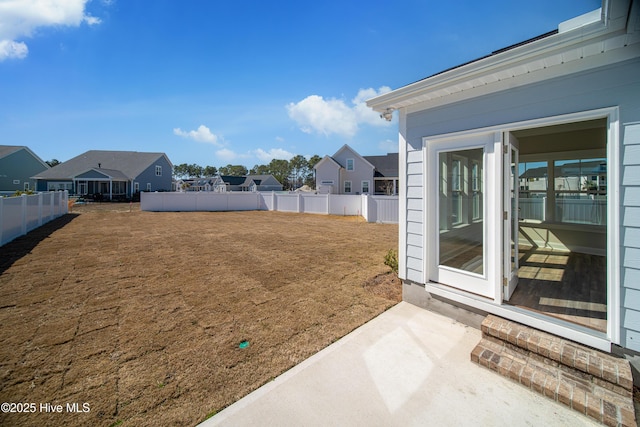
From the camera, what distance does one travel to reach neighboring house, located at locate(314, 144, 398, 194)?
89.1ft

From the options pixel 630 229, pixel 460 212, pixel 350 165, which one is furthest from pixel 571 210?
pixel 350 165

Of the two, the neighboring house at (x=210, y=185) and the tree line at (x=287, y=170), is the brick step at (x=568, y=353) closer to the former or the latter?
the neighboring house at (x=210, y=185)

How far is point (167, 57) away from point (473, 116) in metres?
12.4

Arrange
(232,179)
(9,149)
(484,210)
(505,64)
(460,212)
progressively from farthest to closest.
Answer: (232,179) < (9,149) < (460,212) < (484,210) < (505,64)

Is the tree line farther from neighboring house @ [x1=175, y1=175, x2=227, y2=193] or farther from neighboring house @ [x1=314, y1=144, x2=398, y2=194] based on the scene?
neighboring house @ [x1=314, y1=144, x2=398, y2=194]

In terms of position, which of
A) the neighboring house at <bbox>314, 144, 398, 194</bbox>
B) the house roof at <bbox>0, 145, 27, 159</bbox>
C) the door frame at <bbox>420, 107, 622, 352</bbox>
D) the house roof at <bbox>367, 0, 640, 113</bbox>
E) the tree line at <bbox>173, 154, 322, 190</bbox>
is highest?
the tree line at <bbox>173, 154, 322, 190</bbox>

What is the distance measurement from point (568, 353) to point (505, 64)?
2643 millimetres

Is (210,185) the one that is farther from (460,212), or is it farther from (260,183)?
(460,212)

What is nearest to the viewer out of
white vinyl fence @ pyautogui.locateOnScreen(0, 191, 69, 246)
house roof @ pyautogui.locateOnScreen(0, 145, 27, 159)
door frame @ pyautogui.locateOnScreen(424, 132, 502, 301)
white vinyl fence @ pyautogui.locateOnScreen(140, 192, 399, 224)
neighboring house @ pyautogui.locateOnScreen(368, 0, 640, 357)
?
neighboring house @ pyautogui.locateOnScreen(368, 0, 640, 357)

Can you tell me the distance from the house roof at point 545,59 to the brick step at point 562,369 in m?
2.46

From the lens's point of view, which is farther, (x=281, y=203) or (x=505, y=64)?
(x=281, y=203)

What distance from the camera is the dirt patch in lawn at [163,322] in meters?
2.08

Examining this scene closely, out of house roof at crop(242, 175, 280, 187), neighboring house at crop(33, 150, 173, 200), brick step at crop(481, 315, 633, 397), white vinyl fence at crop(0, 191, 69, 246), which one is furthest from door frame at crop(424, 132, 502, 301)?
house roof at crop(242, 175, 280, 187)

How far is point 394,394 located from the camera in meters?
2.17
